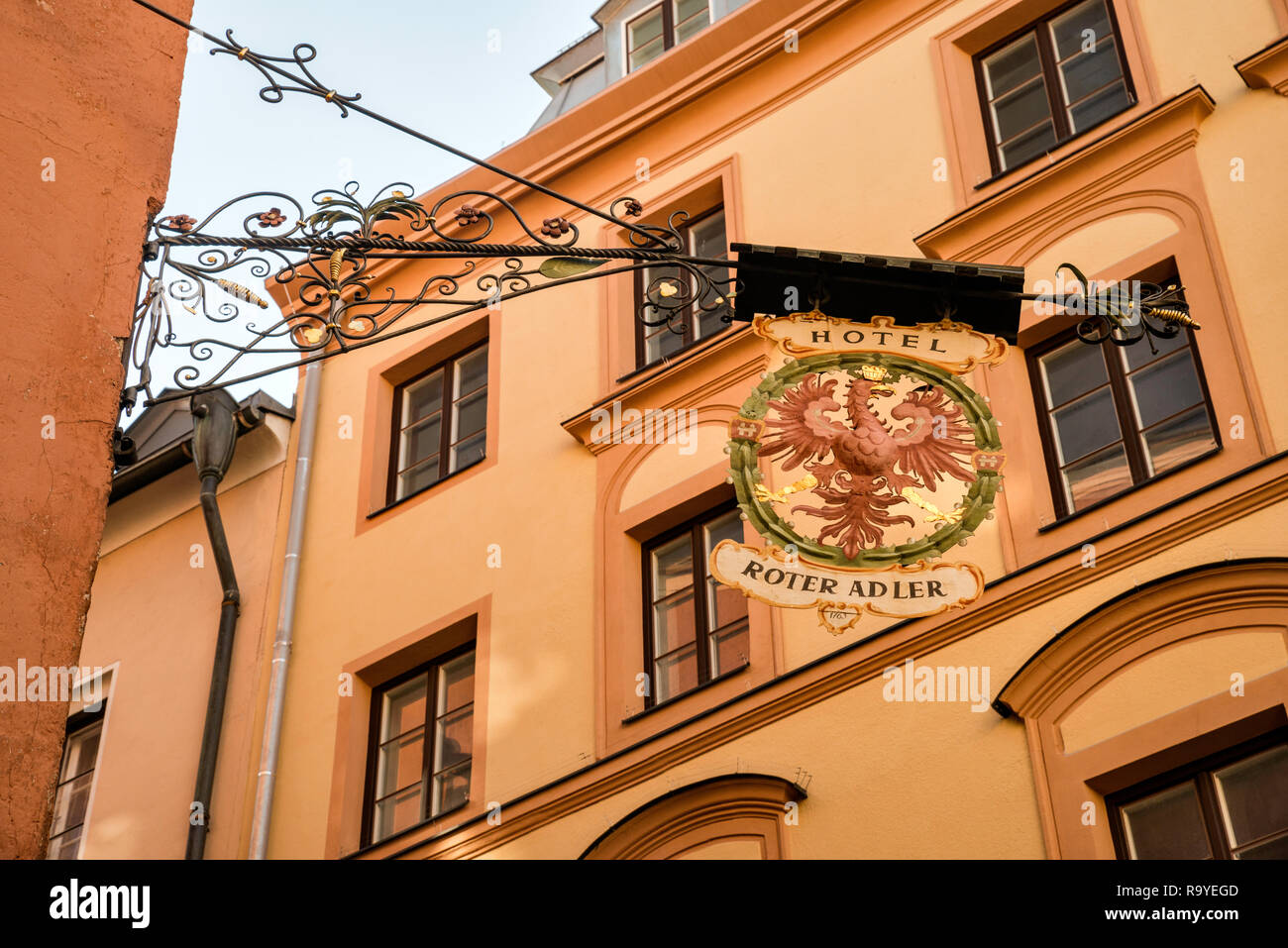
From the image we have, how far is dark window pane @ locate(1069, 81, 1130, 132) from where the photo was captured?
13.7 meters

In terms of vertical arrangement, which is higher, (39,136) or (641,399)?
(641,399)

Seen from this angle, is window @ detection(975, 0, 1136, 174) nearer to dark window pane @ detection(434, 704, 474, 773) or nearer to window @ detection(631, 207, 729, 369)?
window @ detection(631, 207, 729, 369)

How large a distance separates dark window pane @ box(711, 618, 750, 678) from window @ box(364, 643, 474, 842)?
2095 mm

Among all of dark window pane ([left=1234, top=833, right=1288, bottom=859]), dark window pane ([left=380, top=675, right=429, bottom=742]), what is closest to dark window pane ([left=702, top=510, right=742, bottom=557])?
dark window pane ([left=380, top=675, right=429, bottom=742])

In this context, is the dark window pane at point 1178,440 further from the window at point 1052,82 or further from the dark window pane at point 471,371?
the dark window pane at point 471,371

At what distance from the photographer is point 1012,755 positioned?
36.8 feet

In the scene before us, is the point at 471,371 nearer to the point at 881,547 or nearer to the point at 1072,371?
the point at 1072,371

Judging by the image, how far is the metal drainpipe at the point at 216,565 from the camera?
49.4 feet

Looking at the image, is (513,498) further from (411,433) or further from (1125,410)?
(1125,410)

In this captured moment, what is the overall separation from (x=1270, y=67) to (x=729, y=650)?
16.7 ft

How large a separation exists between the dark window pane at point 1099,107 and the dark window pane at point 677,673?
452 centimetres
